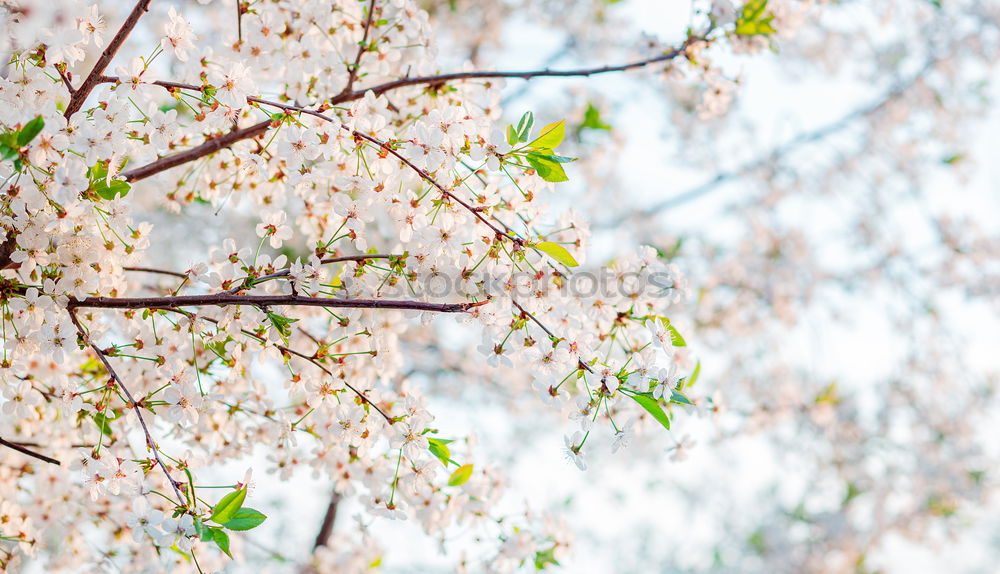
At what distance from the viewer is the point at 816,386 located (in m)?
5.58

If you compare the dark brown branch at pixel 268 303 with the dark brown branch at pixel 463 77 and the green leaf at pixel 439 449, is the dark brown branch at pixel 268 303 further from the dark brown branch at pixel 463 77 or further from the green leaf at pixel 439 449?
the dark brown branch at pixel 463 77

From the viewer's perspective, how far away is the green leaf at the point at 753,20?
2105mm

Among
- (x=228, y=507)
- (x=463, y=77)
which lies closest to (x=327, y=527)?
(x=228, y=507)

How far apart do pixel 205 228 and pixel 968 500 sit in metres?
7.35

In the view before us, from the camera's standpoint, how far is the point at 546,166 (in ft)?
5.03

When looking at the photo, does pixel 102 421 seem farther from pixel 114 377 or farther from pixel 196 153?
pixel 196 153

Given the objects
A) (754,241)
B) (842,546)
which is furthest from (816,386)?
(842,546)

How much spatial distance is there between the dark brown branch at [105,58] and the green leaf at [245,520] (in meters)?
0.93

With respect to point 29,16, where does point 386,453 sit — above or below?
below

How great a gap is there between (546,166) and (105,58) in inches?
38.5

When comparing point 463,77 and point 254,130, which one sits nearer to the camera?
point 254,130

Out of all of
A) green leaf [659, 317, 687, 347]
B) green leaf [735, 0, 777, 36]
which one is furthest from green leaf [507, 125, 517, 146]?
green leaf [735, 0, 777, 36]

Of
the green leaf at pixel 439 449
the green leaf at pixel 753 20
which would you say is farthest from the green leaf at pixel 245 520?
the green leaf at pixel 753 20

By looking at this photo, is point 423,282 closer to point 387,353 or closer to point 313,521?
point 387,353
